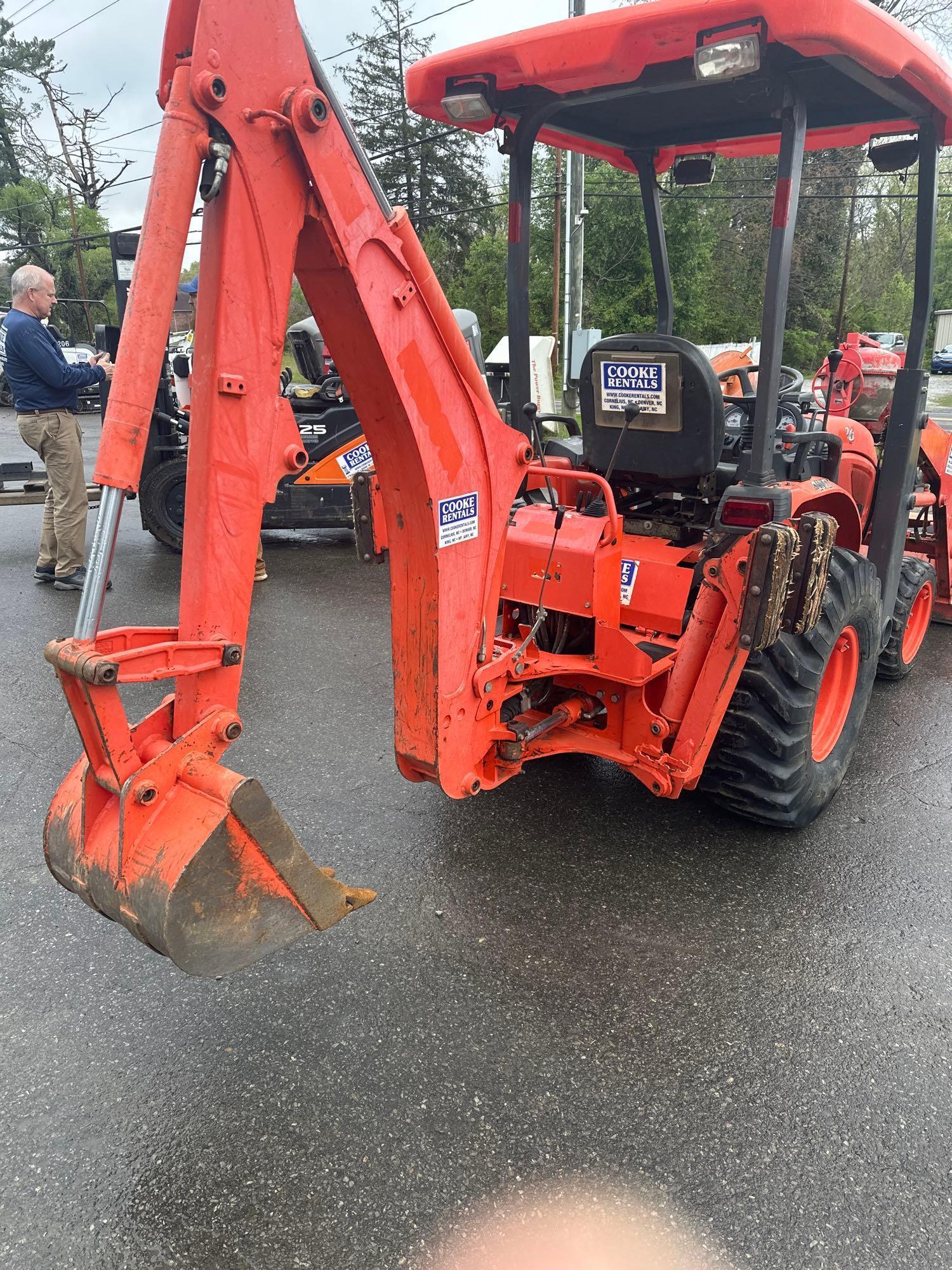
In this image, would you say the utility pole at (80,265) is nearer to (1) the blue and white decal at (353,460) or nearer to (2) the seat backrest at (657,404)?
(1) the blue and white decal at (353,460)

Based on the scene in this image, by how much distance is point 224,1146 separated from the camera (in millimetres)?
2059

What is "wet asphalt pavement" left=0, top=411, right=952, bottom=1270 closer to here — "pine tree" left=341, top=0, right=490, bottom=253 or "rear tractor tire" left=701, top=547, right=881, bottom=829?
"rear tractor tire" left=701, top=547, right=881, bottom=829

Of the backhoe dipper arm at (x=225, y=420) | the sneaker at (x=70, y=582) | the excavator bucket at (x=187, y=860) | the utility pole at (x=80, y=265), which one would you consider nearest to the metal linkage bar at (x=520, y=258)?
the backhoe dipper arm at (x=225, y=420)

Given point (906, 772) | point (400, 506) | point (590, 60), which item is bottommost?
point (906, 772)

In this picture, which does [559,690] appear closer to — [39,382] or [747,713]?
[747,713]

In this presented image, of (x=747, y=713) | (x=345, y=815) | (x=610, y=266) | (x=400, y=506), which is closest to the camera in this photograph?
(x=400, y=506)

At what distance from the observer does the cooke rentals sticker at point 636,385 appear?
2977mm

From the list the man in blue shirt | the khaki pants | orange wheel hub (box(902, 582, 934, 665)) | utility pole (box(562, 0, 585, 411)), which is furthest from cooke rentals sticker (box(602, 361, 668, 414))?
utility pole (box(562, 0, 585, 411))

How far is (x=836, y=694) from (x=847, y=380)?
10.1 ft

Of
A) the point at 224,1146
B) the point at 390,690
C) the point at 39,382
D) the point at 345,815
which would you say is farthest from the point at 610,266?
the point at 224,1146

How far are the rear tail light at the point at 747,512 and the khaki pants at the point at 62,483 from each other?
5.19 meters

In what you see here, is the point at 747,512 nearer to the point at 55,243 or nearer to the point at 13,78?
the point at 55,243

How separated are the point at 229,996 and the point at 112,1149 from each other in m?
0.52

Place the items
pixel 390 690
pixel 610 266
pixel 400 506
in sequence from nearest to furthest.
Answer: pixel 400 506, pixel 390 690, pixel 610 266
